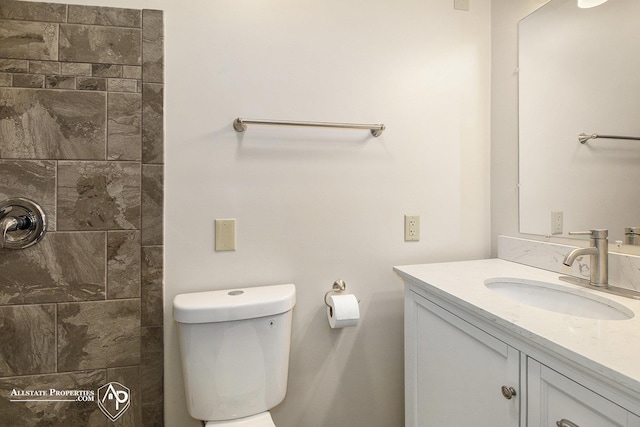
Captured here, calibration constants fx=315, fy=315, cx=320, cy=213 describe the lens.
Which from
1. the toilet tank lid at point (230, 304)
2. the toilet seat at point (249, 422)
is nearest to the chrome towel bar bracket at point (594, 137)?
the toilet tank lid at point (230, 304)

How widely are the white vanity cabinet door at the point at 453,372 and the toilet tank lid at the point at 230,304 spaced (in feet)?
1.60

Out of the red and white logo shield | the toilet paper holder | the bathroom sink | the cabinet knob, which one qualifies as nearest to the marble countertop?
the bathroom sink

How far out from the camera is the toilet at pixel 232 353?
104cm

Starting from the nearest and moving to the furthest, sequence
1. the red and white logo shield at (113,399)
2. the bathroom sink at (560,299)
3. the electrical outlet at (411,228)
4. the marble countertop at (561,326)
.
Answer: the marble countertop at (561,326) → the bathroom sink at (560,299) → the red and white logo shield at (113,399) → the electrical outlet at (411,228)

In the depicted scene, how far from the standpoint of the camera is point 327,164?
1312mm

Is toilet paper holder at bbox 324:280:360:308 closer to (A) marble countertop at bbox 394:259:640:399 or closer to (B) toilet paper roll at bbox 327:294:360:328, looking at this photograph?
(B) toilet paper roll at bbox 327:294:360:328

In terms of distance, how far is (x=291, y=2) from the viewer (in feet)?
4.17

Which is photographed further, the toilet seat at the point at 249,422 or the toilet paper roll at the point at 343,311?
the toilet paper roll at the point at 343,311

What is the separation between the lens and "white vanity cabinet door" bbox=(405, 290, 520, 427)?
2.58ft

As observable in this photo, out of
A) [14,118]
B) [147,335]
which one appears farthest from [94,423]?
[14,118]

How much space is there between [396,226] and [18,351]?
1.46 m

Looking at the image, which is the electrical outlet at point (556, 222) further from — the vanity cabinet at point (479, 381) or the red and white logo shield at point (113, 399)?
the red and white logo shield at point (113, 399)

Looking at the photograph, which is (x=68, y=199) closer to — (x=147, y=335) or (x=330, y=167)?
(x=147, y=335)

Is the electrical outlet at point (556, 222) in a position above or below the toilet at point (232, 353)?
above
